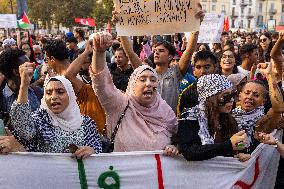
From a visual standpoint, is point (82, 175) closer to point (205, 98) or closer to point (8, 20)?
point (205, 98)

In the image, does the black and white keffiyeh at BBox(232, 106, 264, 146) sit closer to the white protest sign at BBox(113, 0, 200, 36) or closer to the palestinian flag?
the white protest sign at BBox(113, 0, 200, 36)

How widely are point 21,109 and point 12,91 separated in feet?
3.25

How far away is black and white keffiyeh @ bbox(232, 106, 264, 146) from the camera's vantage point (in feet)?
11.3

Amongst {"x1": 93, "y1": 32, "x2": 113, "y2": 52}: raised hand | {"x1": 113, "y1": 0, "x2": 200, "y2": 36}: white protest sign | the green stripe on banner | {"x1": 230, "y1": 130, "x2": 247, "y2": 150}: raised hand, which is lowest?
the green stripe on banner

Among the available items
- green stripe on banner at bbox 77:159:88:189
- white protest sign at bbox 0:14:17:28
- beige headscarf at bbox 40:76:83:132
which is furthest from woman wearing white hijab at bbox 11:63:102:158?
white protest sign at bbox 0:14:17:28

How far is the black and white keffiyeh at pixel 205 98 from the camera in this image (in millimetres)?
2941

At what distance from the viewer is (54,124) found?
301 centimetres

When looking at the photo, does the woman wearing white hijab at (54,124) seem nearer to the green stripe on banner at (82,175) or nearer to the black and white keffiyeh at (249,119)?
the green stripe on banner at (82,175)

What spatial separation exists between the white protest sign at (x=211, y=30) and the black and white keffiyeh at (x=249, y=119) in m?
4.76

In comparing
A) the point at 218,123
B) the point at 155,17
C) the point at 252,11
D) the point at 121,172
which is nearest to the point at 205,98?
the point at 218,123

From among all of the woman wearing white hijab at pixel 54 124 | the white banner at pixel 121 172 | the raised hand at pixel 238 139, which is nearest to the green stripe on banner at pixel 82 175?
the white banner at pixel 121 172

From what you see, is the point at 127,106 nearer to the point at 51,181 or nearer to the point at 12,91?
the point at 51,181

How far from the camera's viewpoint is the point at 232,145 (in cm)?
283

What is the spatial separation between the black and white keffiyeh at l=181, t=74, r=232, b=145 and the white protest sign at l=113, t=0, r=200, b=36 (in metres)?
1.01
